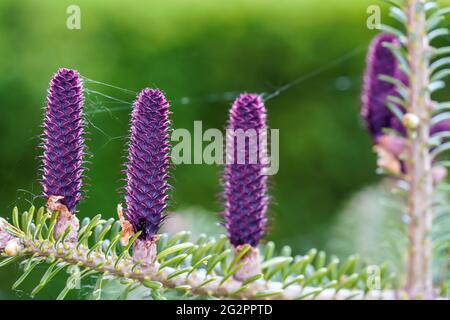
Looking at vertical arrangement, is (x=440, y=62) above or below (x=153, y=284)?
above

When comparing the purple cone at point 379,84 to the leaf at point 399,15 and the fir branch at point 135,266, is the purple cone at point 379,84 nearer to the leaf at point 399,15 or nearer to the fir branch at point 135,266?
the leaf at point 399,15

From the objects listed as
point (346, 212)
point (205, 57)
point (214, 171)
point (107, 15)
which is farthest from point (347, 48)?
point (346, 212)

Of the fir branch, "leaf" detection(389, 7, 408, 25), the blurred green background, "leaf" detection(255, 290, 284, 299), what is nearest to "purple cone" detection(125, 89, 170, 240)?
the fir branch

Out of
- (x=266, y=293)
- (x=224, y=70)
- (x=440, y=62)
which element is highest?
(x=224, y=70)

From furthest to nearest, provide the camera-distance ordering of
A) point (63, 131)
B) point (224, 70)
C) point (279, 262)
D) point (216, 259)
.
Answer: point (224, 70) < point (279, 262) < point (216, 259) < point (63, 131)

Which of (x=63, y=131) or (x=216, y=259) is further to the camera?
(x=216, y=259)

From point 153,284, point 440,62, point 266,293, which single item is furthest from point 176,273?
point 440,62

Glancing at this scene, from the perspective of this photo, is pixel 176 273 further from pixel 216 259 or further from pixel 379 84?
pixel 379 84

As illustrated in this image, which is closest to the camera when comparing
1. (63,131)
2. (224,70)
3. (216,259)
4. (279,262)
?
(63,131)

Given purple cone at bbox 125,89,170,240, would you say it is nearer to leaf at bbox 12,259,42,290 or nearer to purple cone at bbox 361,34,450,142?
leaf at bbox 12,259,42,290
